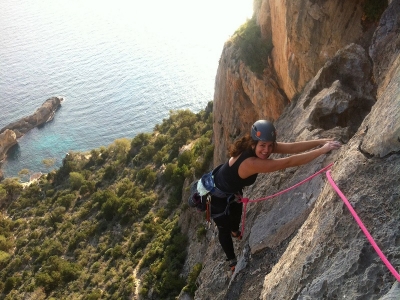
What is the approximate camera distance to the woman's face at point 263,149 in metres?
5.62

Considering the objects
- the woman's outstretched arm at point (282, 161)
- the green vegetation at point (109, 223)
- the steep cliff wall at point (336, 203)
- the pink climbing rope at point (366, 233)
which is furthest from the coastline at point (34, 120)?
the pink climbing rope at point (366, 233)

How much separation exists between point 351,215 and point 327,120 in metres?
4.73

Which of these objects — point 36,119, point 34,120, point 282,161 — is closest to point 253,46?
point 282,161

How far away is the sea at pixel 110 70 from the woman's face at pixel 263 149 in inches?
2372

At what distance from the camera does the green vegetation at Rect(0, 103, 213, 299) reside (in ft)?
95.1

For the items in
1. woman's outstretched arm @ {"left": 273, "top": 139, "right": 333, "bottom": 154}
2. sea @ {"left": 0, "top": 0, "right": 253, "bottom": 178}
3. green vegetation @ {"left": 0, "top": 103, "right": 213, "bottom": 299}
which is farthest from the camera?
sea @ {"left": 0, "top": 0, "right": 253, "bottom": 178}

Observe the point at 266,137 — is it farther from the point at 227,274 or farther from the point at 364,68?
the point at 364,68

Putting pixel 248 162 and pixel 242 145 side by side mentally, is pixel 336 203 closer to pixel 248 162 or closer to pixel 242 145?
pixel 248 162

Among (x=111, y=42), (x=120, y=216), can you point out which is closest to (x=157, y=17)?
(x=111, y=42)

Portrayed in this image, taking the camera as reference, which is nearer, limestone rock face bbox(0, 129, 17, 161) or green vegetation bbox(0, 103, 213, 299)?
green vegetation bbox(0, 103, 213, 299)

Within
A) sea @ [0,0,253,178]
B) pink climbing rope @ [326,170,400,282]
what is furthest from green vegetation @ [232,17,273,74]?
sea @ [0,0,253,178]

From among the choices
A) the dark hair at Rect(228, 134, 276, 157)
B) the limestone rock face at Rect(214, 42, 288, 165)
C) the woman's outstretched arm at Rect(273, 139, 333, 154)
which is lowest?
the limestone rock face at Rect(214, 42, 288, 165)

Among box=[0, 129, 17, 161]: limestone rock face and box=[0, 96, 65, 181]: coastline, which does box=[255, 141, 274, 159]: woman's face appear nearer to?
box=[0, 129, 17, 161]: limestone rock face

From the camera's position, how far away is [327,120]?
848 cm
